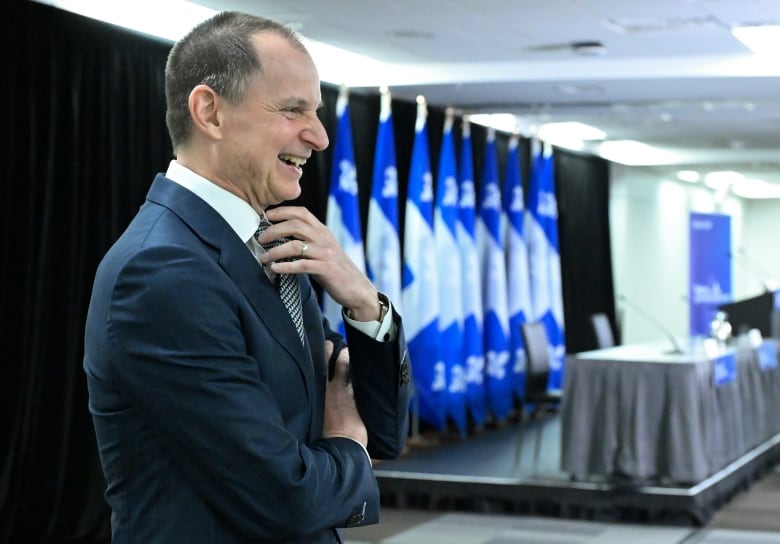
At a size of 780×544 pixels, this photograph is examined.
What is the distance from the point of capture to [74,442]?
5949 mm

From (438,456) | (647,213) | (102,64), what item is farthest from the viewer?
(647,213)

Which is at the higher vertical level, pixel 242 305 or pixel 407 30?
pixel 407 30

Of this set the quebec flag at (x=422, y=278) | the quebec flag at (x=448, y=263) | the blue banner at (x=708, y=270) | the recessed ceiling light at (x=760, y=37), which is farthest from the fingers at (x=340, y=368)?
the blue banner at (x=708, y=270)

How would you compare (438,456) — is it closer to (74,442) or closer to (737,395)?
(737,395)

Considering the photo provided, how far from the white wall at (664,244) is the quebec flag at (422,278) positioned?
214 centimetres

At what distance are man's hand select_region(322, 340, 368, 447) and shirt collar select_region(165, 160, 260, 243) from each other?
0.69 feet

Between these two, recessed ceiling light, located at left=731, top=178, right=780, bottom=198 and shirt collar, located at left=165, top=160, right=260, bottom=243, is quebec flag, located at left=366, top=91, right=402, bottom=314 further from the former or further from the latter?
shirt collar, located at left=165, top=160, right=260, bottom=243

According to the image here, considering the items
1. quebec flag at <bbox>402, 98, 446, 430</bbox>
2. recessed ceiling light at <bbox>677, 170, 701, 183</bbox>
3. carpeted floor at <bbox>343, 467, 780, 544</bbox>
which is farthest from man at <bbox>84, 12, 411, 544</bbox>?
recessed ceiling light at <bbox>677, 170, 701, 183</bbox>

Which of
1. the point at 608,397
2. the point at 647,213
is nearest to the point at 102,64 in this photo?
the point at 608,397

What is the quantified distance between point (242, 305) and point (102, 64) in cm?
523

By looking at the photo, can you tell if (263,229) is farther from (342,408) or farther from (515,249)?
(515,249)

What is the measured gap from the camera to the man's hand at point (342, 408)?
130cm

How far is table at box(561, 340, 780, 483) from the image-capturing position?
6.96m

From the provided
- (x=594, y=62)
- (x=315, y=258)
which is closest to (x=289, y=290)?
(x=315, y=258)
